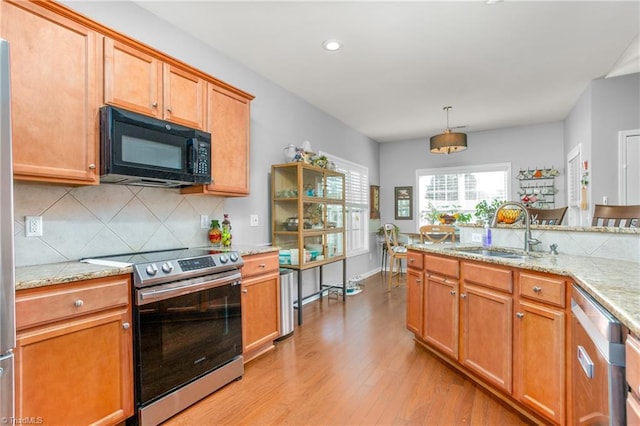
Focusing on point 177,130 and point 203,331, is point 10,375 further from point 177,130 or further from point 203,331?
point 177,130

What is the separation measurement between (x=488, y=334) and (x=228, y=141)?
2372mm

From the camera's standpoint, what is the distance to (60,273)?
1578mm

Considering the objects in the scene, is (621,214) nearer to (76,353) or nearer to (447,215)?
(447,215)

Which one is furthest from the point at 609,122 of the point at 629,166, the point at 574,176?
the point at 574,176

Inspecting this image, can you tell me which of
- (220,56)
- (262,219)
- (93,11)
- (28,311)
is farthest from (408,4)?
(28,311)

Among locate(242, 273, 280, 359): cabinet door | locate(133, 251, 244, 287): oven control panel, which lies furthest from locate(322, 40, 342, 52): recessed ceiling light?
locate(242, 273, 280, 359): cabinet door

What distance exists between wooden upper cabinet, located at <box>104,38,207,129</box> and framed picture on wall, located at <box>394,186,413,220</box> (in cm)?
498

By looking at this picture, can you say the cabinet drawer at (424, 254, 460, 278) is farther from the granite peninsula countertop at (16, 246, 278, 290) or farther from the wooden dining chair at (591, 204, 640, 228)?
the granite peninsula countertop at (16, 246, 278, 290)

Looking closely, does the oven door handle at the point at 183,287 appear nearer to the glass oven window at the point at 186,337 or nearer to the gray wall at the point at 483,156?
the glass oven window at the point at 186,337

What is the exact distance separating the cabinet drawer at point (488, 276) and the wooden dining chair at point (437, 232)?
3.02 meters

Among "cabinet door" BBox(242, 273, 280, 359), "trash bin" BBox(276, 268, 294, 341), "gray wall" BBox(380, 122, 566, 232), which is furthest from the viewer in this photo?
"gray wall" BBox(380, 122, 566, 232)

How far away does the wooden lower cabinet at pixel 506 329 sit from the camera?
5.52 feet

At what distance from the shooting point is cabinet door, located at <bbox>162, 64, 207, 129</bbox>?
7.45ft

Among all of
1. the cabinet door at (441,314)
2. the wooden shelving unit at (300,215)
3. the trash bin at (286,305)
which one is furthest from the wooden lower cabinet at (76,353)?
the cabinet door at (441,314)
